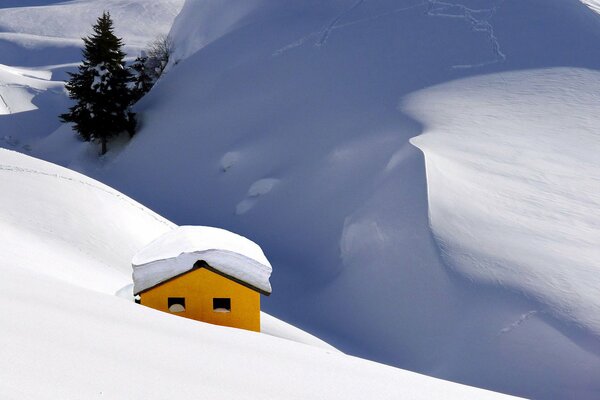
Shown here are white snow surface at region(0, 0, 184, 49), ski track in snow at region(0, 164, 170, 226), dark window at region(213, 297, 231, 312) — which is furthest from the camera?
white snow surface at region(0, 0, 184, 49)

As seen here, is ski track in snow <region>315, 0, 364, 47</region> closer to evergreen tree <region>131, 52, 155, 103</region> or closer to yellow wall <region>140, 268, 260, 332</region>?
evergreen tree <region>131, 52, 155, 103</region>

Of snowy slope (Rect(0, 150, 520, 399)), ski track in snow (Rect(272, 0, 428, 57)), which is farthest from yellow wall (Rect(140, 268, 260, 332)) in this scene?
ski track in snow (Rect(272, 0, 428, 57))

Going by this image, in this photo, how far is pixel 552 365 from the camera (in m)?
12.4

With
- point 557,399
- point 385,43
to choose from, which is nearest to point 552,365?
point 557,399

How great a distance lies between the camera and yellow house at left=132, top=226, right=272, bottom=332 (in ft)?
32.5

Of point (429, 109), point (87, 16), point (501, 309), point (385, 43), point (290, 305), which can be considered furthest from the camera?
point (87, 16)

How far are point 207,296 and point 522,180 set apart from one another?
32.0 ft

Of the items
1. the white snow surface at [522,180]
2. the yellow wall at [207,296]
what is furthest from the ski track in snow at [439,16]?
the yellow wall at [207,296]

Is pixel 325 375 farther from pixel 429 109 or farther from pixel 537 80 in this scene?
pixel 537 80

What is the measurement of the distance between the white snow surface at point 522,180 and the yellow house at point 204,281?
5283mm

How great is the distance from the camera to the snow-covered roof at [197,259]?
990 cm

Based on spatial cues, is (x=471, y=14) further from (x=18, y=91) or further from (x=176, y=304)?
(x=18, y=91)

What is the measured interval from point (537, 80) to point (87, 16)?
62.7 meters

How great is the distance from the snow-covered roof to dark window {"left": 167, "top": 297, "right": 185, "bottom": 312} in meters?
0.32
